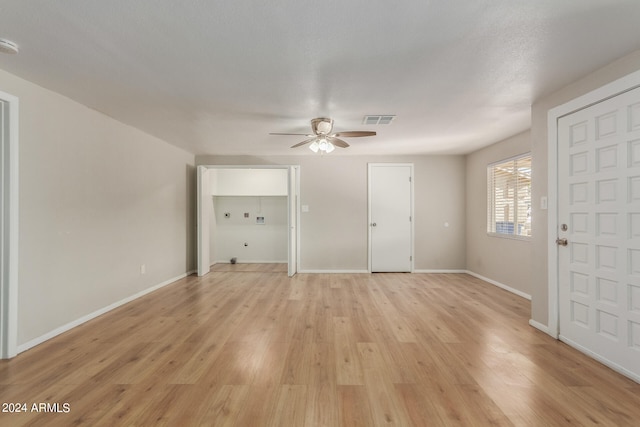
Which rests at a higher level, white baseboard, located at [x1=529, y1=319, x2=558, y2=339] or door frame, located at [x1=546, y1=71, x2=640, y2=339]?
door frame, located at [x1=546, y1=71, x2=640, y2=339]

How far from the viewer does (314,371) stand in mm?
2209

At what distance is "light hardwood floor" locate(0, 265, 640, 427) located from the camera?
174cm

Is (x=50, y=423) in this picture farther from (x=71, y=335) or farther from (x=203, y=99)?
(x=203, y=99)

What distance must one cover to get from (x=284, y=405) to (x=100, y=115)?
372cm

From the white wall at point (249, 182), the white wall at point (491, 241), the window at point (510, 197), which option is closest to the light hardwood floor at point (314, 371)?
the white wall at point (491, 241)

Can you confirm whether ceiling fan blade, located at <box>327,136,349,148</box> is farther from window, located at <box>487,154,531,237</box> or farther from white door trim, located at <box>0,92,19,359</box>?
white door trim, located at <box>0,92,19,359</box>

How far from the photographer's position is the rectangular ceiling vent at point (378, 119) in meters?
3.46

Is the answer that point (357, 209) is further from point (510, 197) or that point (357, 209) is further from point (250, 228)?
point (250, 228)

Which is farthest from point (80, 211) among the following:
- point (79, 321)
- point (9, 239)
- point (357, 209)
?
point (357, 209)

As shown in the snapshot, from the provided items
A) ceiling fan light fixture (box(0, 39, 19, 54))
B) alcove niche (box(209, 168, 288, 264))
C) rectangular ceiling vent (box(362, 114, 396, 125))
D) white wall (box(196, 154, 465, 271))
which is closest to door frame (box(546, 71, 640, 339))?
rectangular ceiling vent (box(362, 114, 396, 125))

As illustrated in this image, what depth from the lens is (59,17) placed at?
172 cm

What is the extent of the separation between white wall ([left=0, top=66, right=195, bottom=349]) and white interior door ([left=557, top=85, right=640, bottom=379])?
490 centimetres

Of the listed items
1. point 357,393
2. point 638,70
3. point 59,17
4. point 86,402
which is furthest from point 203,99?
point 638,70

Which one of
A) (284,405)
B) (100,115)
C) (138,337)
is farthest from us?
A: (100,115)
